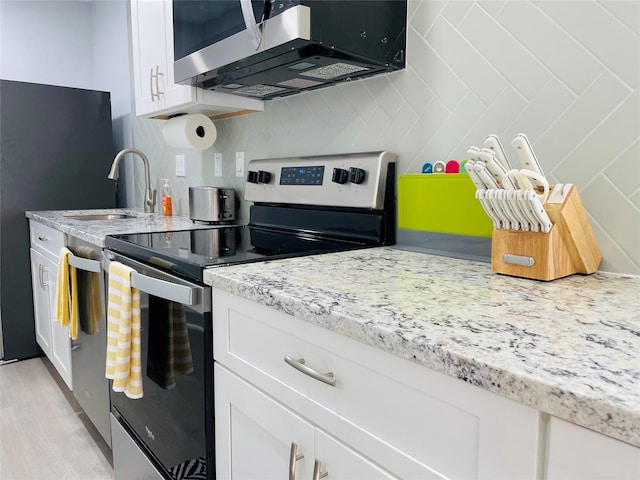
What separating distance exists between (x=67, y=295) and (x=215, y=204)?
2.22 feet

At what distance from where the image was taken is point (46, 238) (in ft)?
7.54

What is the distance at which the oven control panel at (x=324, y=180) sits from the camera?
4.31ft

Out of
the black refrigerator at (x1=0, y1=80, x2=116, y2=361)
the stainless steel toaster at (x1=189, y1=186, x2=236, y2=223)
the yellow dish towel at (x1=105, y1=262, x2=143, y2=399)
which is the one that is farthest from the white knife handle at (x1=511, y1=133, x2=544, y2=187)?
the black refrigerator at (x1=0, y1=80, x2=116, y2=361)

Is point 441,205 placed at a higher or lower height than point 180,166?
lower

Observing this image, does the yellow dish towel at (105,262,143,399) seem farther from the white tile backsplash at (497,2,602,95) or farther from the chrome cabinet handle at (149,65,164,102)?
the white tile backsplash at (497,2,602,95)

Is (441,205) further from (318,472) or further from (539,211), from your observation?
(318,472)

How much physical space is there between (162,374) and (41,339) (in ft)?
5.97

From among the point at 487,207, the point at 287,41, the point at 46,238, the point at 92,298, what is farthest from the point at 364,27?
A: the point at 46,238

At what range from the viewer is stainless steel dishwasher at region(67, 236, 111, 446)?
1.64 meters

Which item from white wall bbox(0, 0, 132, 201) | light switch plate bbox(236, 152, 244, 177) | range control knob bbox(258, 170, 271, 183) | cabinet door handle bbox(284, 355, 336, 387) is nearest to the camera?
cabinet door handle bbox(284, 355, 336, 387)

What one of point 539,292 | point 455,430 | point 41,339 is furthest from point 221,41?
point 41,339

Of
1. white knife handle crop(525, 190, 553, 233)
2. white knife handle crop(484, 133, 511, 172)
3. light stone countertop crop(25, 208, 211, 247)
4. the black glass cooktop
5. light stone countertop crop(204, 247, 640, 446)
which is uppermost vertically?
white knife handle crop(484, 133, 511, 172)

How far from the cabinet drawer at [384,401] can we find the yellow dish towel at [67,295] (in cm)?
116

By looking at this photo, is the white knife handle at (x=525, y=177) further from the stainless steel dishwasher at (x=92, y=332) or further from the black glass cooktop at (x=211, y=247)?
the stainless steel dishwasher at (x=92, y=332)
